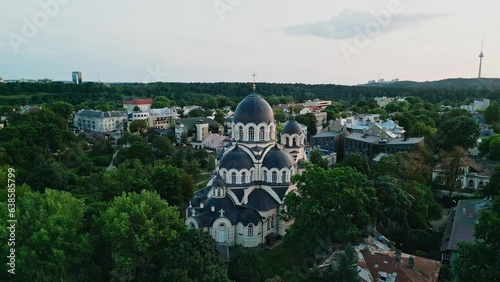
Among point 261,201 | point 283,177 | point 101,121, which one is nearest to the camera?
point 261,201

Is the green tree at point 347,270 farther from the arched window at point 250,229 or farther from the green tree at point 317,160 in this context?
the green tree at point 317,160

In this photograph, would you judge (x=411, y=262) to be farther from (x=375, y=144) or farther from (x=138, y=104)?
(x=138, y=104)

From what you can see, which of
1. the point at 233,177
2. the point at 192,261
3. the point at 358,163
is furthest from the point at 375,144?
the point at 192,261

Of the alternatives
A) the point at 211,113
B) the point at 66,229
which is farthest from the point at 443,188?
the point at 211,113

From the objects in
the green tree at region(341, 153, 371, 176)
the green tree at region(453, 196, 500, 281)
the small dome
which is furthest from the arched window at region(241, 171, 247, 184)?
the green tree at region(453, 196, 500, 281)

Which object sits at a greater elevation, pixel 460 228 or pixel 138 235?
pixel 138 235
